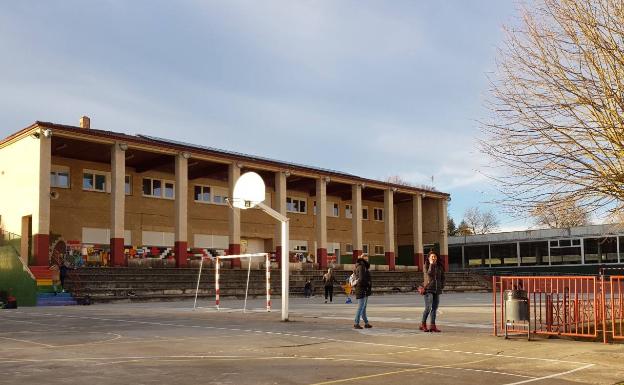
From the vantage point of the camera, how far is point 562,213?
36.7 ft

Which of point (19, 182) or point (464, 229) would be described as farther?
point (464, 229)

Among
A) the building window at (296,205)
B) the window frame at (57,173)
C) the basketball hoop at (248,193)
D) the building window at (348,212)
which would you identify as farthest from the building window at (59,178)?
the building window at (348,212)

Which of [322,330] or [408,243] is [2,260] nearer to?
[322,330]

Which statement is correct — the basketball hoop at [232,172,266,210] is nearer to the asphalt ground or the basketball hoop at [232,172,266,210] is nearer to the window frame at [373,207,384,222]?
the asphalt ground

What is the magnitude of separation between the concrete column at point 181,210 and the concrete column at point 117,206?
394 centimetres

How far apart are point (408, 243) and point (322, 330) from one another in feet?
167

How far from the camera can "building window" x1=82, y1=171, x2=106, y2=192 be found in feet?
140

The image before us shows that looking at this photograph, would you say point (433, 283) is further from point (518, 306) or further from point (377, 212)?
point (377, 212)

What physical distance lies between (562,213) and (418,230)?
161ft

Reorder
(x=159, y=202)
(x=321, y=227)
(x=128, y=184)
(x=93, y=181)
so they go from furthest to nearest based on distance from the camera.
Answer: (x=321, y=227), (x=159, y=202), (x=128, y=184), (x=93, y=181)

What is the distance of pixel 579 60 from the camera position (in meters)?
10.5

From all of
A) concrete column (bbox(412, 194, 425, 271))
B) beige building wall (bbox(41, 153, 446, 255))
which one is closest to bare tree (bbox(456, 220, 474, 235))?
beige building wall (bbox(41, 153, 446, 255))

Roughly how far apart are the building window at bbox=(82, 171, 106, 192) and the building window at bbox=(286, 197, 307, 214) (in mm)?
17628

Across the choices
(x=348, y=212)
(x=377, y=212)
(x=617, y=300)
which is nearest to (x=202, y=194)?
(x=348, y=212)
